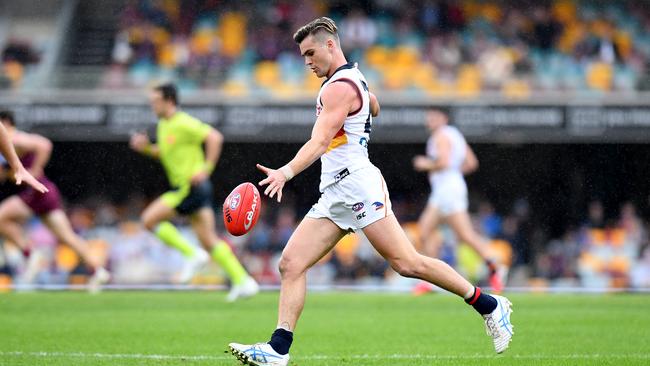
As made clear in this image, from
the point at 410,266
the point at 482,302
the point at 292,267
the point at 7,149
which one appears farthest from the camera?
the point at 7,149

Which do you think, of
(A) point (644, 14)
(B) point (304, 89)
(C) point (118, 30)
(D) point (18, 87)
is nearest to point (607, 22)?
(A) point (644, 14)

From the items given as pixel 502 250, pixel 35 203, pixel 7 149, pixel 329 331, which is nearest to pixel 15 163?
pixel 7 149

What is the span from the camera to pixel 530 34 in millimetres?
24078

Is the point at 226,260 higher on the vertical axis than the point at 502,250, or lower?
higher

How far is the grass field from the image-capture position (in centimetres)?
820

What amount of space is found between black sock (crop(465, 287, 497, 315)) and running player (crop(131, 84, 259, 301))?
21.3ft

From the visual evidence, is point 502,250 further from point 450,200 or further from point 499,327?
point 499,327

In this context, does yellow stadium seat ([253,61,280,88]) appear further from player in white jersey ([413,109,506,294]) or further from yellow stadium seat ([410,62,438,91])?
player in white jersey ([413,109,506,294])

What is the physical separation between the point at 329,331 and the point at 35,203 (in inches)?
232

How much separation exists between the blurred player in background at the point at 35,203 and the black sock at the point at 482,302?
26.4 feet

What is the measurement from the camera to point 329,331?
34.1 ft

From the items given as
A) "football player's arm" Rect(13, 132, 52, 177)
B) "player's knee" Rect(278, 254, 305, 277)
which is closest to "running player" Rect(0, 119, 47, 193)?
"player's knee" Rect(278, 254, 305, 277)

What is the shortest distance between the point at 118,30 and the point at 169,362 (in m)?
18.1

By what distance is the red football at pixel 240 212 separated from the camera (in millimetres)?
7105
